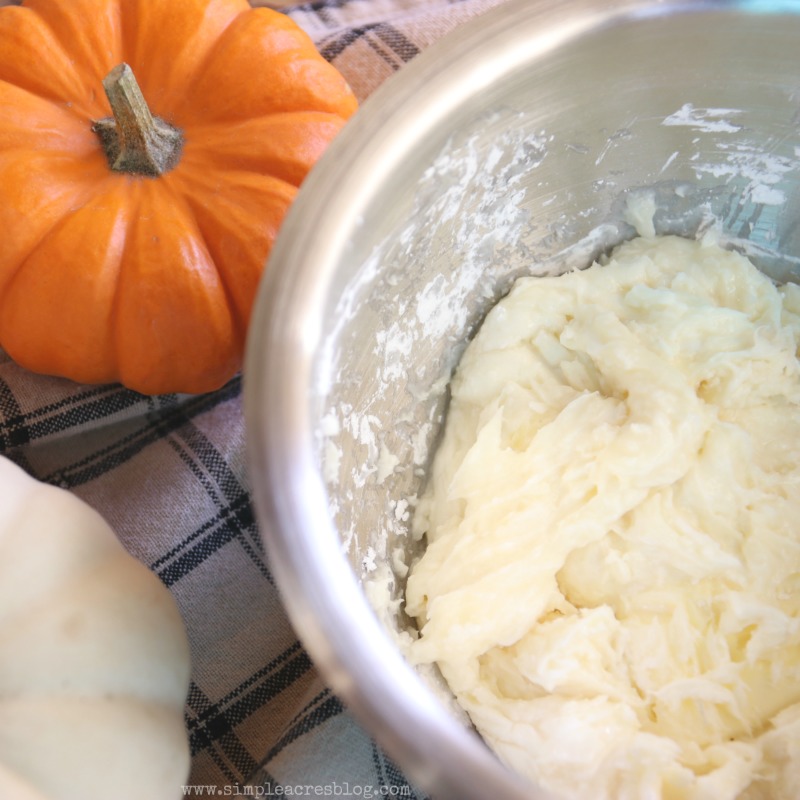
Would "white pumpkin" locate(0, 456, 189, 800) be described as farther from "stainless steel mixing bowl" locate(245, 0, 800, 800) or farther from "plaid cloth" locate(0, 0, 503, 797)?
"stainless steel mixing bowl" locate(245, 0, 800, 800)

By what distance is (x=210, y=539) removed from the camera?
1064mm

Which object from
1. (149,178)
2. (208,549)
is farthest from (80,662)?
(149,178)

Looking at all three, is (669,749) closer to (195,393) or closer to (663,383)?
(663,383)

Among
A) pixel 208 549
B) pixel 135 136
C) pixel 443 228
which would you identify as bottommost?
pixel 208 549

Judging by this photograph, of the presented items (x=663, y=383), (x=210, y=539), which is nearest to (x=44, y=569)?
(x=210, y=539)

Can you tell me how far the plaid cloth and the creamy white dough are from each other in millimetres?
214

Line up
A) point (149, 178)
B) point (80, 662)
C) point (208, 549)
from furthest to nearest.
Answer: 1. point (208, 549)
2. point (149, 178)
3. point (80, 662)

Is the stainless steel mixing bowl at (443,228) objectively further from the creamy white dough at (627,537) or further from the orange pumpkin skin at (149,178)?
the orange pumpkin skin at (149,178)

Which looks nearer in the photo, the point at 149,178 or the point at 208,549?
the point at 149,178

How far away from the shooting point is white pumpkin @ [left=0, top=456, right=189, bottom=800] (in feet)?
2.60

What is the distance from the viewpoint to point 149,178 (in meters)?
0.93

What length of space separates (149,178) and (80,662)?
533 mm

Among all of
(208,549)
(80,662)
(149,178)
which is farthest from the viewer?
(208,549)

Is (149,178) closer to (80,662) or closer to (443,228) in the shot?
(443,228)
